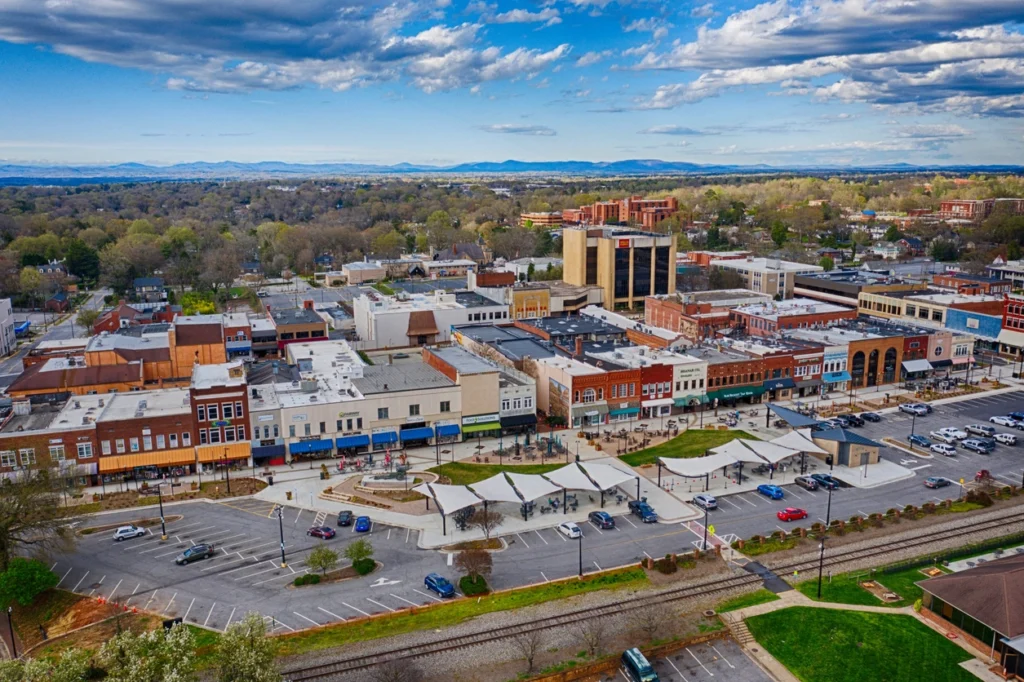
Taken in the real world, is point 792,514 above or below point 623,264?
below

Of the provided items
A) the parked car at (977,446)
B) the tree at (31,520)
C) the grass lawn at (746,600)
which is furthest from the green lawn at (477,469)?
the parked car at (977,446)

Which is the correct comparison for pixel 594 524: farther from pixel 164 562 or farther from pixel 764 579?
pixel 164 562

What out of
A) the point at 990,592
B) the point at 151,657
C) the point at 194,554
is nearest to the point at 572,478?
the point at 194,554

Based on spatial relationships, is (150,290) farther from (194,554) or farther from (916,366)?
(916,366)

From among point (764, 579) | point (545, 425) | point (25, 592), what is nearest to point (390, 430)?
point (545, 425)

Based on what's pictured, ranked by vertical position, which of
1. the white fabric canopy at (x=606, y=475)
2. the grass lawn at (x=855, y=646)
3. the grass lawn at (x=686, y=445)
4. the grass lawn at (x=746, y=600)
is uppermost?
the white fabric canopy at (x=606, y=475)

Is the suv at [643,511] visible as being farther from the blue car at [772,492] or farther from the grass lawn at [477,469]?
the blue car at [772,492]
